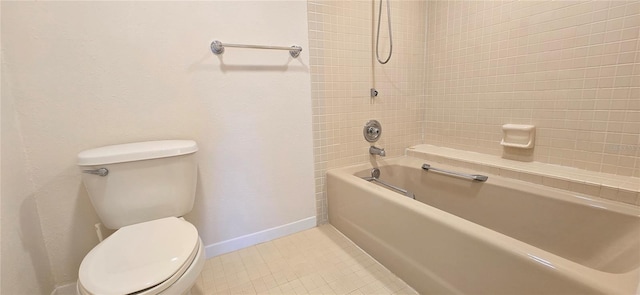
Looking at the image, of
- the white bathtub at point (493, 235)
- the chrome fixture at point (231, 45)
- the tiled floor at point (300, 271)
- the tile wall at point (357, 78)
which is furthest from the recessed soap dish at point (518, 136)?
the chrome fixture at point (231, 45)

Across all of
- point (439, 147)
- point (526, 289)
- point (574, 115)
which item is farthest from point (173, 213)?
point (574, 115)

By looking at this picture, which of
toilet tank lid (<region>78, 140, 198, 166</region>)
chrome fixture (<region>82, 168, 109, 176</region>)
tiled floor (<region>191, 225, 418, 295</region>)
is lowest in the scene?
tiled floor (<region>191, 225, 418, 295</region>)

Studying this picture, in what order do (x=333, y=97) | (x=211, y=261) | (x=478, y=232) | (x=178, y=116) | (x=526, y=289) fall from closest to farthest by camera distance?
(x=526, y=289), (x=478, y=232), (x=178, y=116), (x=211, y=261), (x=333, y=97)

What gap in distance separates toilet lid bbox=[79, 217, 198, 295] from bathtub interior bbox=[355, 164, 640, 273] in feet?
3.93

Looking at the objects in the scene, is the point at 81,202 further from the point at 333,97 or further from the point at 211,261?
the point at 333,97

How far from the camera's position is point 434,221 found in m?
1.11

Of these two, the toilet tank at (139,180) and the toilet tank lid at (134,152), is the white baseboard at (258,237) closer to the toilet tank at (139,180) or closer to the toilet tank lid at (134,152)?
the toilet tank at (139,180)

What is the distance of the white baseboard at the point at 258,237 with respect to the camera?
5.19 ft

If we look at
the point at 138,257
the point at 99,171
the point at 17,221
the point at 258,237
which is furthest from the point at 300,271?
the point at 17,221

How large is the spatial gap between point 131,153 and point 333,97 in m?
1.16

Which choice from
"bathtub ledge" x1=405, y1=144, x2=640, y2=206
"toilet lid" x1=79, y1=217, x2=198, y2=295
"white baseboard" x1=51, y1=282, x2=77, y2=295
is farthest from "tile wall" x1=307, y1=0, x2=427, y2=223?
"white baseboard" x1=51, y1=282, x2=77, y2=295

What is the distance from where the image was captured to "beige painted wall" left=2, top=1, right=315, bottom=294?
112cm

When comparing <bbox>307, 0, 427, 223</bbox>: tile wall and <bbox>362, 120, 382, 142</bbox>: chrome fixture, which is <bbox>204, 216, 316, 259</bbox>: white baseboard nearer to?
<bbox>307, 0, 427, 223</bbox>: tile wall

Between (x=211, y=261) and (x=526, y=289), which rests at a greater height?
(x=526, y=289)
